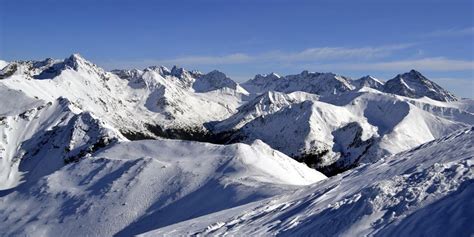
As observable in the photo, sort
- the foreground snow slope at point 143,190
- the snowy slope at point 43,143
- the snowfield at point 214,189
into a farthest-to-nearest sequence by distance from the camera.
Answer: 1. the snowy slope at point 43,143
2. the foreground snow slope at point 143,190
3. the snowfield at point 214,189

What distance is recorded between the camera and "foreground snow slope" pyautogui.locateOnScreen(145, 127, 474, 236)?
19.4 meters

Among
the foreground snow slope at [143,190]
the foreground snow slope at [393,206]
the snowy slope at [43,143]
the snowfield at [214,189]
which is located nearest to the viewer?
the foreground snow slope at [393,206]

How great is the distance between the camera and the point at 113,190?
82.2 metres

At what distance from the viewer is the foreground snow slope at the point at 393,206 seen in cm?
1942

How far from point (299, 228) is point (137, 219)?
5219 cm

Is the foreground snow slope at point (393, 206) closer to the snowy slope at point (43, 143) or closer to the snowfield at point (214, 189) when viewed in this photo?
the snowfield at point (214, 189)

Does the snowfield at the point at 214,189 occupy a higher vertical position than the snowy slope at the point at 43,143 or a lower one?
lower

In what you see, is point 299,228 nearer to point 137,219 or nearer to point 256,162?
point 137,219

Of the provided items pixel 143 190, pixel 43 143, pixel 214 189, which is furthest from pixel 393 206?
pixel 43 143

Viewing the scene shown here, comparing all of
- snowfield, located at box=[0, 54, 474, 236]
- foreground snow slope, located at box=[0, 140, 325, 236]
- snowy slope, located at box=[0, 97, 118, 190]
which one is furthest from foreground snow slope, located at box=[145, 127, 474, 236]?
snowy slope, located at box=[0, 97, 118, 190]

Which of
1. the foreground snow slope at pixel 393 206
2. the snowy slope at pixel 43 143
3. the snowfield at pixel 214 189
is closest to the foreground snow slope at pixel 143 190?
the snowfield at pixel 214 189

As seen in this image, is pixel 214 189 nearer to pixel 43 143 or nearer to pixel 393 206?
pixel 393 206

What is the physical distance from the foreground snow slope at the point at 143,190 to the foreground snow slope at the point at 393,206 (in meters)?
30.9

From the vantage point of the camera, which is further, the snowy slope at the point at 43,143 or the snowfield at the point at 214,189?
the snowy slope at the point at 43,143
